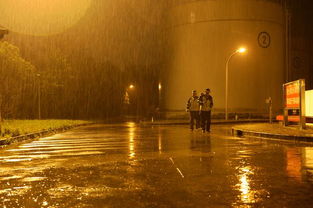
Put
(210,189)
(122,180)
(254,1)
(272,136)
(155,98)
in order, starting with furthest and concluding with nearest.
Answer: (155,98) → (254,1) → (272,136) → (122,180) → (210,189)

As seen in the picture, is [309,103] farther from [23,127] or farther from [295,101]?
[23,127]

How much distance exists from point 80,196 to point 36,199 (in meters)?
0.61

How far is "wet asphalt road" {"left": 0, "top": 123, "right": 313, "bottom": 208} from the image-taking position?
5.57 m

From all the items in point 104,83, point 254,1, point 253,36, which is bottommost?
point 104,83

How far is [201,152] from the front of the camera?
37.0ft

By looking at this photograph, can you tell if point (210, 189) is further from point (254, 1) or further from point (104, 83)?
point (104, 83)

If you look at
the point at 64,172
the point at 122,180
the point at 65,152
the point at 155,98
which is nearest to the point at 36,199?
the point at 122,180

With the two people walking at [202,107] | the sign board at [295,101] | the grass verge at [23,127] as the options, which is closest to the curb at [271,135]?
the two people walking at [202,107]

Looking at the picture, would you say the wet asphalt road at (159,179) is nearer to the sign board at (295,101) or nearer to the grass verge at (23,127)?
the grass verge at (23,127)

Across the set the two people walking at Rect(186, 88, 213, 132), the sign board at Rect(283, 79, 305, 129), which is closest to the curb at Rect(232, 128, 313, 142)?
the two people walking at Rect(186, 88, 213, 132)

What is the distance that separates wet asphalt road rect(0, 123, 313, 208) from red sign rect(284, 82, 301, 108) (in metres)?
8.30

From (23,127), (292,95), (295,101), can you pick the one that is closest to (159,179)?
(295,101)

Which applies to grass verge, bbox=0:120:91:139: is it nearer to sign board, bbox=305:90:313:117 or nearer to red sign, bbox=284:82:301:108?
red sign, bbox=284:82:301:108

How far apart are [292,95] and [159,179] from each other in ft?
47.3
